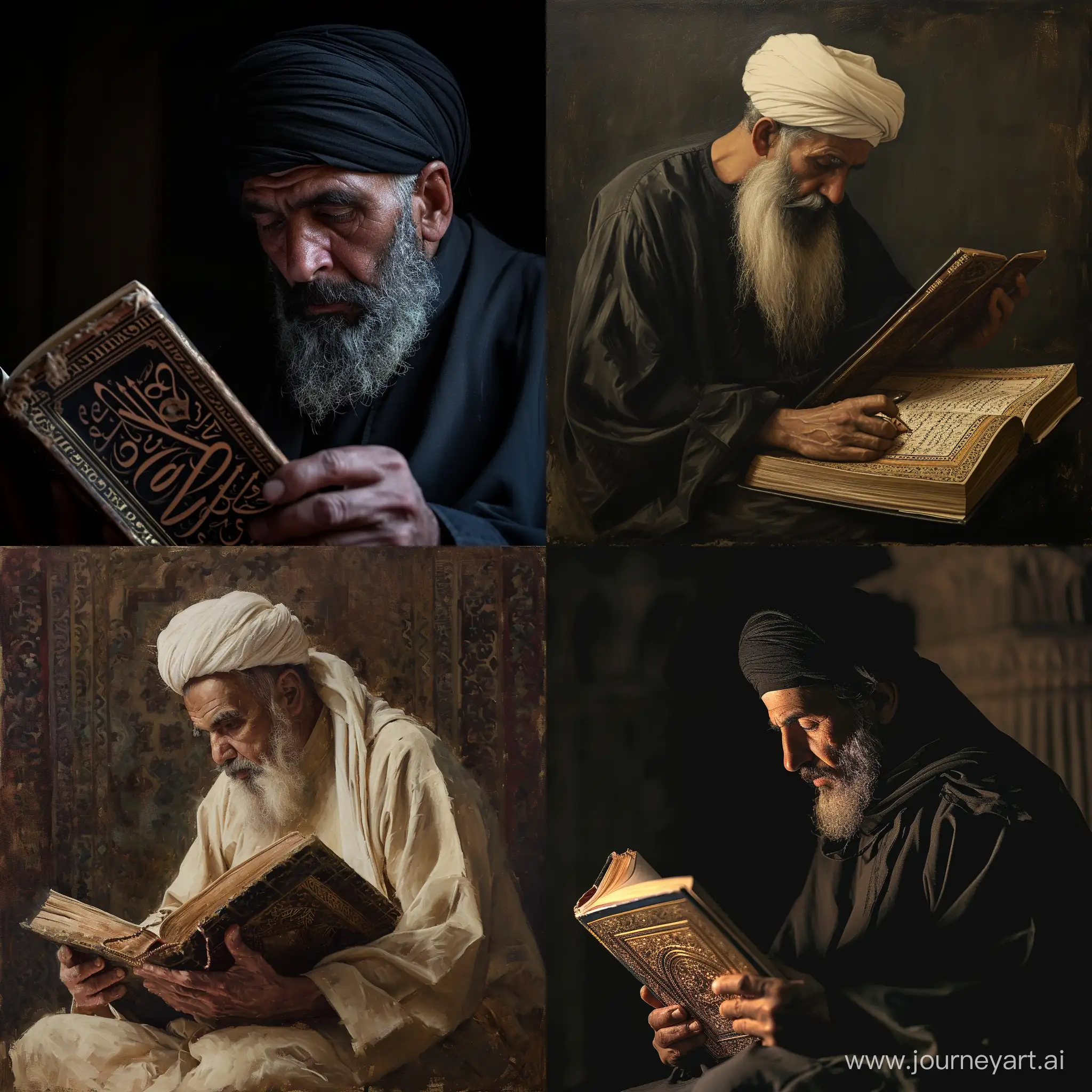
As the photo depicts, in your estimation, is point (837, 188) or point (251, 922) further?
point (837, 188)

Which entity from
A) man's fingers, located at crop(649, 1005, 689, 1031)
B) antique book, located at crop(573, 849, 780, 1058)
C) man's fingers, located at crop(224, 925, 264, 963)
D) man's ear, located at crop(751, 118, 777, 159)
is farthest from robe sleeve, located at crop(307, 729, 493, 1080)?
man's ear, located at crop(751, 118, 777, 159)

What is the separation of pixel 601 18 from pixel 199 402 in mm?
1076

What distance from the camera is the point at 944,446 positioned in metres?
2.03

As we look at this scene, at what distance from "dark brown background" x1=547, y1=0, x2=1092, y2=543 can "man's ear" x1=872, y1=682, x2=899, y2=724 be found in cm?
52

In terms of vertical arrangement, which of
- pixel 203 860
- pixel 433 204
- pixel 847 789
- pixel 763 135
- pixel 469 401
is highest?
pixel 763 135

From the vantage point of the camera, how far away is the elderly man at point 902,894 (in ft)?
6.63

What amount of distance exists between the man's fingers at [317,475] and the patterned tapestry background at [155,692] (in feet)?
0.35

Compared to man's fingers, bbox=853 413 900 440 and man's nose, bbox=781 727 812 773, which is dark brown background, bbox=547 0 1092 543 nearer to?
man's fingers, bbox=853 413 900 440

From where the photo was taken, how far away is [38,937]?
203 cm

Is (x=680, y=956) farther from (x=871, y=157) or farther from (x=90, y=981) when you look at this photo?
(x=871, y=157)

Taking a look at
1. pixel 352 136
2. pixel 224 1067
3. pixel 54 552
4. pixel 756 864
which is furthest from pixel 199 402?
pixel 756 864

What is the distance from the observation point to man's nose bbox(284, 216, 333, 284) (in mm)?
2100

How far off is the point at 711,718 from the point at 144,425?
47.3 inches

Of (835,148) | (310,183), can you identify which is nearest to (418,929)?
(310,183)
